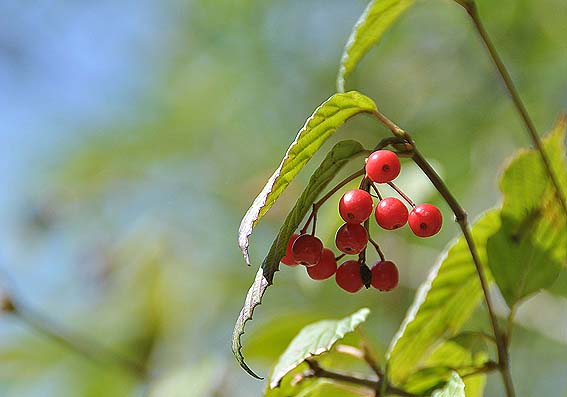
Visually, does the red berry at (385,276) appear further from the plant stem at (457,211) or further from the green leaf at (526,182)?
the green leaf at (526,182)

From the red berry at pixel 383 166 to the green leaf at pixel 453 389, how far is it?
1.34ft

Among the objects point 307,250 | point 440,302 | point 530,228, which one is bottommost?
point 440,302

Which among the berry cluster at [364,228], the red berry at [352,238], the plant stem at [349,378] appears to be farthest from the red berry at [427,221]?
→ the plant stem at [349,378]

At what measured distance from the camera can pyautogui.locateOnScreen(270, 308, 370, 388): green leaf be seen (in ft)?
4.46

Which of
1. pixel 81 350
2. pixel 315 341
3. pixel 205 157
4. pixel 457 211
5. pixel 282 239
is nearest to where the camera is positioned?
pixel 282 239

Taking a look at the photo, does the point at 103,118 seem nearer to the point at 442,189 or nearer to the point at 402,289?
the point at 402,289

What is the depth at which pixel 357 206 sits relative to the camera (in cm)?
122

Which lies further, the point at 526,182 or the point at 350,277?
the point at 526,182

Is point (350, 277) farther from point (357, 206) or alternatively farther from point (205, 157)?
point (205, 157)

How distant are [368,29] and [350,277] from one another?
0.55 m

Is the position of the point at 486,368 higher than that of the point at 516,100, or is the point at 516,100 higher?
the point at 516,100

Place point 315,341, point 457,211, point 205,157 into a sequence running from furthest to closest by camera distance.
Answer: point 205,157 < point 315,341 < point 457,211

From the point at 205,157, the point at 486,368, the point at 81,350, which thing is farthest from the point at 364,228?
the point at 205,157

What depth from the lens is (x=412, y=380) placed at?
1508 millimetres
